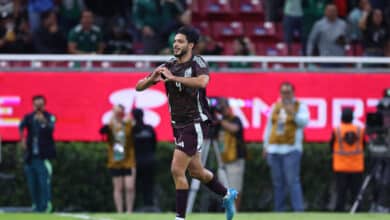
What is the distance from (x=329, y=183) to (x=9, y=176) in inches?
209

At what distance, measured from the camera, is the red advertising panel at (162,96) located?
22.8 meters

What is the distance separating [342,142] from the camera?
71.1ft

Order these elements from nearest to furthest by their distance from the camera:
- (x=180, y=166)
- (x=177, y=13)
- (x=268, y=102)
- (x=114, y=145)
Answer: (x=180, y=166) < (x=114, y=145) < (x=268, y=102) < (x=177, y=13)

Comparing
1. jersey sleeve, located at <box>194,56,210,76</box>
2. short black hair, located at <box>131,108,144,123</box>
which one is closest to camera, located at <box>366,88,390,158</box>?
short black hair, located at <box>131,108,144,123</box>

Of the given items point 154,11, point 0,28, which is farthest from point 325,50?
point 0,28

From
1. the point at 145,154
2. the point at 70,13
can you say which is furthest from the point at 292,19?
the point at 145,154

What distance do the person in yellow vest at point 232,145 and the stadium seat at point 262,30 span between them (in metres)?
4.05

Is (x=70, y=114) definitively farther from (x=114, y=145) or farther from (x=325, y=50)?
(x=325, y=50)

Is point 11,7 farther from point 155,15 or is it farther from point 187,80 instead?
point 187,80

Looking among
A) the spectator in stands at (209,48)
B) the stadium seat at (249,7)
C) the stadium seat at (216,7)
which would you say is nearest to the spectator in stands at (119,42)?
the spectator in stands at (209,48)

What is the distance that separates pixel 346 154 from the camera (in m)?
21.7

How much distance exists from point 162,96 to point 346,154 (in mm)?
3257

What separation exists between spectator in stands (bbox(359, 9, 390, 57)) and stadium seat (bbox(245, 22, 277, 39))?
2.30 m

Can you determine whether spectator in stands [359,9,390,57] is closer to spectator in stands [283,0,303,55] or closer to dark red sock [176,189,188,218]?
spectator in stands [283,0,303,55]
